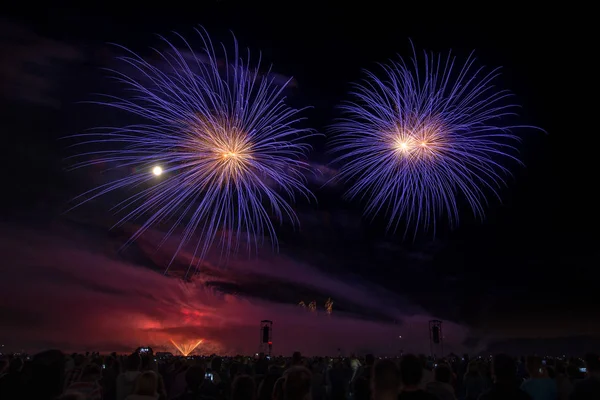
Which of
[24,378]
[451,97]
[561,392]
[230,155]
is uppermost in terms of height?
[451,97]

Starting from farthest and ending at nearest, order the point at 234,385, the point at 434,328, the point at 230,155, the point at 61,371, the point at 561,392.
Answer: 1. the point at 434,328
2. the point at 230,155
3. the point at 561,392
4. the point at 61,371
5. the point at 234,385

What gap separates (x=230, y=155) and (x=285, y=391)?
17284 millimetres

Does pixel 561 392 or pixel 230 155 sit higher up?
pixel 230 155

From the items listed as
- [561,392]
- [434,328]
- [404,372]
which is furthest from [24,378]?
[434,328]

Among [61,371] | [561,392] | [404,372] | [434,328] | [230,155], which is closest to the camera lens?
[404,372]

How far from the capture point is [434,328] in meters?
36.2

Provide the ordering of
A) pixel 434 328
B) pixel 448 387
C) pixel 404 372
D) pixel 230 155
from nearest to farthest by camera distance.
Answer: pixel 404 372 < pixel 448 387 < pixel 230 155 < pixel 434 328

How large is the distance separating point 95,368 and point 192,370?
2.51 metres

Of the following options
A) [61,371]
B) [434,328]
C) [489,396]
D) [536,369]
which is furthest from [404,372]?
[434,328]

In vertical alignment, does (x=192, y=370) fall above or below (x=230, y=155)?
below

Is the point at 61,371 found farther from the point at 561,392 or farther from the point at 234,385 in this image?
the point at 561,392

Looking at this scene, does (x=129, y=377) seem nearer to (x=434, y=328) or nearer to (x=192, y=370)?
(x=192, y=370)

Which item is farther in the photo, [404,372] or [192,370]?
[192,370]

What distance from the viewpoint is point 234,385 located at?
19.3 feet
